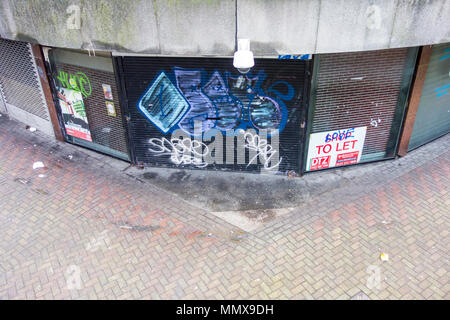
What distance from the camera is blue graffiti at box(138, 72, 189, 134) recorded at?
24.5 feet

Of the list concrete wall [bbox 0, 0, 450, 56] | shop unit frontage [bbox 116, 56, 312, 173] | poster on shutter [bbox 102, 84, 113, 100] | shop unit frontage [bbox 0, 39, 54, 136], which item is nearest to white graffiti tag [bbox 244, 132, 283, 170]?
shop unit frontage [bbox 116, 56, 312, 173]

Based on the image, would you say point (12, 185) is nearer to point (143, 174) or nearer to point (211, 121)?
point (143, 174)

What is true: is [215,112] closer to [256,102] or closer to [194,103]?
[194,103]

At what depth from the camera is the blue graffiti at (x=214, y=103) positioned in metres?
7.23

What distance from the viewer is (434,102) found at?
8.52 m

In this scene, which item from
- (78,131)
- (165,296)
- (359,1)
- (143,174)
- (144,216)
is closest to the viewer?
(165,296)

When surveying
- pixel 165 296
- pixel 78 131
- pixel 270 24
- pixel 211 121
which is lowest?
pixel 165 296

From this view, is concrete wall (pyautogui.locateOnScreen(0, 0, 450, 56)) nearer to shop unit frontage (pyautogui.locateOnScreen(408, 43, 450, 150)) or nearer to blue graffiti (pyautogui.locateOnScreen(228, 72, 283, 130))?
blue graffiti (pyautogui.locateOnScreen(228, 72, 283, 130))

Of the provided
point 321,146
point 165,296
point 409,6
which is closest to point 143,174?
point 165,296

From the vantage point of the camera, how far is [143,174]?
324 inches

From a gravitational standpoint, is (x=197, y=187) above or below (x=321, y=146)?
below

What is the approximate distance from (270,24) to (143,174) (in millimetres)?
4371

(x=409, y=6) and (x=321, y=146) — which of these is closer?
(x=409, y=6)

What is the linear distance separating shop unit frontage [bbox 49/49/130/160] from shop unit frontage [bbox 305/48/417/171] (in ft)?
14.1
